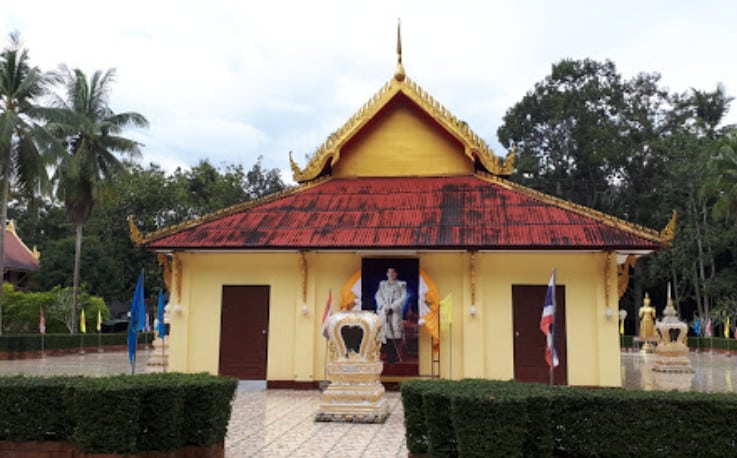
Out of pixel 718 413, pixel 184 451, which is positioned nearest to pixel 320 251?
pixel 184 451

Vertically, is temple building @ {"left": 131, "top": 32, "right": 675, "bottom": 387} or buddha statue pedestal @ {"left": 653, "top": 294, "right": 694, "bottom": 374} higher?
temple building @ {"left": 131, "top": 32, "right": 675, "bottom": 387}

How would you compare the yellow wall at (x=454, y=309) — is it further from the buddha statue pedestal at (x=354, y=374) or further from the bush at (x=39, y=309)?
the bush at (x=39, y=309)

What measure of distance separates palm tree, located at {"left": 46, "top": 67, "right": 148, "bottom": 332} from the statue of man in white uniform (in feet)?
64.1

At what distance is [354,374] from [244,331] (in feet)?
14.9

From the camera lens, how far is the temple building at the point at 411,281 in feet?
41.3

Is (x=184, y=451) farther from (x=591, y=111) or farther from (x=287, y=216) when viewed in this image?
(x=591, y=111)

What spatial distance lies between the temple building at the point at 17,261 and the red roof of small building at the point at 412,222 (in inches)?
1155

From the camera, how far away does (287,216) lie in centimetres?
1413

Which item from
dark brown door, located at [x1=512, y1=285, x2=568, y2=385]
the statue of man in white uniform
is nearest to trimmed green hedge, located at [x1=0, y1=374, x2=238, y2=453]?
the statue of man in white uniform

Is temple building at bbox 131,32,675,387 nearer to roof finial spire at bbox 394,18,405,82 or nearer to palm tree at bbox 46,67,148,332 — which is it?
roof finial spire at bbox 394,18,405,82

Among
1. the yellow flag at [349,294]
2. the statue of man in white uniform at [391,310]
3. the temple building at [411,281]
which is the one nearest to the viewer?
the temple building at [411,281]

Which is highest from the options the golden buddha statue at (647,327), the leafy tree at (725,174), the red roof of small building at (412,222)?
the leafy tree at (725,174)

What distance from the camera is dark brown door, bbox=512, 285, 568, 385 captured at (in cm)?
1268

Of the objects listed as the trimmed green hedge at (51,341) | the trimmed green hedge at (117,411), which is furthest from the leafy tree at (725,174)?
the trimmed green hedge at (51,341)
